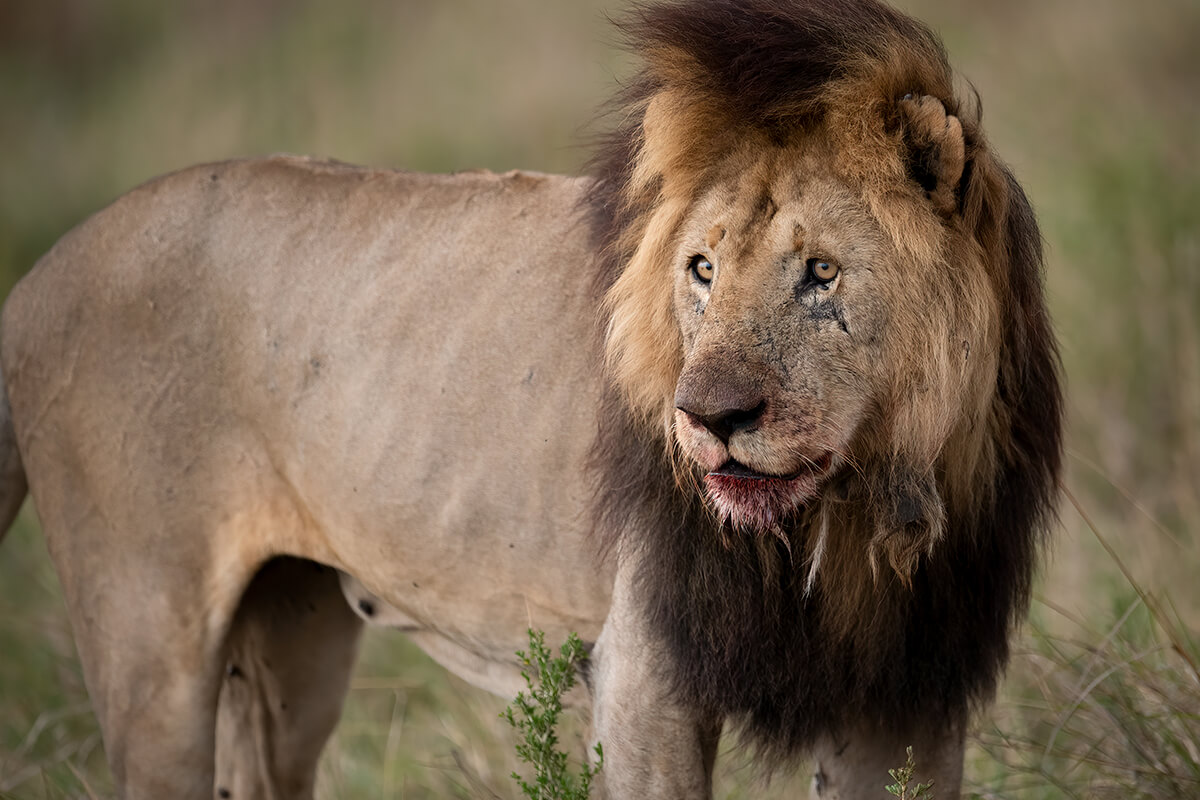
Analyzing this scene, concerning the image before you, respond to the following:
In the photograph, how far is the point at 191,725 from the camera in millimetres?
3320

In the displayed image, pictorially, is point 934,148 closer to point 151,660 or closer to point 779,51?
point 779,51

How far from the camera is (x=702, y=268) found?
7.53 feet

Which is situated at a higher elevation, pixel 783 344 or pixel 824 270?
pixel 824 270

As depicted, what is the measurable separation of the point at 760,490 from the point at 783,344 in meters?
0.25

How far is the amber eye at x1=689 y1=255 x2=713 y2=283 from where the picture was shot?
2282mm

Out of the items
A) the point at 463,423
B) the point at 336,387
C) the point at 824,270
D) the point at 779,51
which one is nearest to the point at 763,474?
the point at 824,270

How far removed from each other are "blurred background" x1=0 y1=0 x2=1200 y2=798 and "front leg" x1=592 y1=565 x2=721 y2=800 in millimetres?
115

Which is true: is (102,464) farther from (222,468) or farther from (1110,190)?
(1110,190)

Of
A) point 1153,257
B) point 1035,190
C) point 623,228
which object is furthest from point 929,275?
point 1035,190

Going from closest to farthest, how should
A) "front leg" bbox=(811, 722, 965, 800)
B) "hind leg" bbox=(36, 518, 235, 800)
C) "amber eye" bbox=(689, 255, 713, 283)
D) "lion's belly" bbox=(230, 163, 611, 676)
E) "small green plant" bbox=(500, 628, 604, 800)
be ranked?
"amber eye" bbox=(689, 255, 713, 283), "small green plant" bbox=(500, 628, 604, 800), "front leg" bbox=(811, 722, 965, 800), "lion's belly" bbox=(230, 163, 611, 676), "hind leg" bbox=(36, 518, 235, 800)

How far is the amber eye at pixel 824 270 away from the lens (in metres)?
2.16

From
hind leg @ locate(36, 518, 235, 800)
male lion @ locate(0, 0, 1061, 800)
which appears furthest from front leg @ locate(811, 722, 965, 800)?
hind leg @ locate(36, 518, 235, 800)

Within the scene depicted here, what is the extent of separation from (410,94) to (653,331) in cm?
898

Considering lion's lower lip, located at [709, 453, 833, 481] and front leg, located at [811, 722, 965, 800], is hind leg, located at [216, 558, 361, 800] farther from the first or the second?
lion's lower lip, located at [709, 453, 833, 481]
